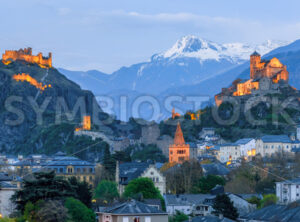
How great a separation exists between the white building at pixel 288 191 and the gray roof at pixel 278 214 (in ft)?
57.6

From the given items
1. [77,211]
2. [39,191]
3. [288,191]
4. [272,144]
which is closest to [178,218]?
[77,211]

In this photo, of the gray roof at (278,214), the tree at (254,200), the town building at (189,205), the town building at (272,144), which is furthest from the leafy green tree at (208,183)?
the town building at (272,144)

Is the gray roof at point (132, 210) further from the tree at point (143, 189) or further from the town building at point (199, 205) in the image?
the town building at point (199, 205)

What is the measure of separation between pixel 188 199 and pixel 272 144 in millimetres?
71411

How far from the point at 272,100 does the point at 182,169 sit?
76994 millimetres

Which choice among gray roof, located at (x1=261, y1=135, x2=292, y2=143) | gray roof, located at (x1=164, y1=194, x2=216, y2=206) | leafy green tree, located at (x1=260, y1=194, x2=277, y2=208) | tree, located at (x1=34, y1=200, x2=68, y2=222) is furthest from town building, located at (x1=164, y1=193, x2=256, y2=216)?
gray roof, located at (x1=261, y1=135, x2=292, y2=143)

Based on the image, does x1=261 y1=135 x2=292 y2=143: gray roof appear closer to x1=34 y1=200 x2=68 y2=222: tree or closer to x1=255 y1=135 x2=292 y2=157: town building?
x1=255 y1=135 x2=292 y2=157: town building

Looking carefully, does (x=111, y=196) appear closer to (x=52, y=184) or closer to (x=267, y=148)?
(x=52, y=184)

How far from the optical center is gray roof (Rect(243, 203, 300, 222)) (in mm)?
69688

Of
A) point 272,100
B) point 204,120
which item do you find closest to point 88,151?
point 204,120

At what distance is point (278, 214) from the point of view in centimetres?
7256

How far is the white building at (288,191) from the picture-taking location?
309ft

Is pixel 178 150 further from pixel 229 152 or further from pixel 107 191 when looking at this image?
pixel 107 191

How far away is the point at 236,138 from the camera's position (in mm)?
180500
